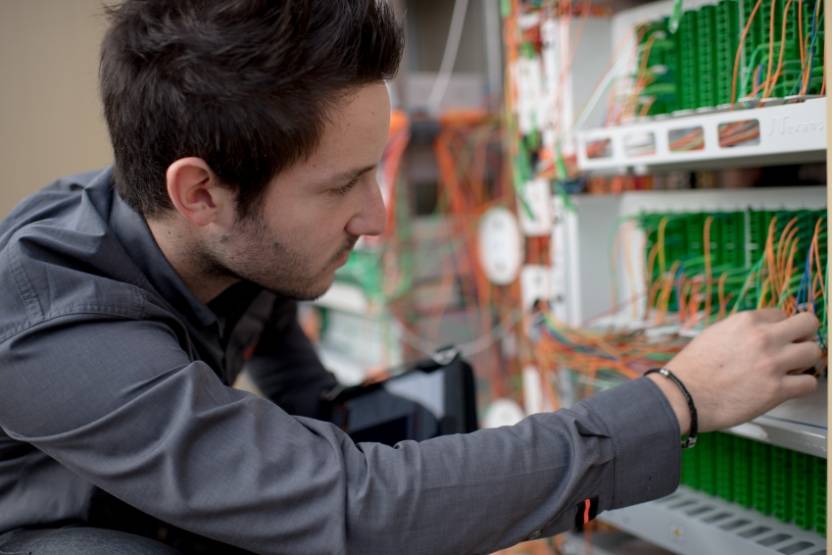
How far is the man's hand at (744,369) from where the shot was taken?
28.9 inches

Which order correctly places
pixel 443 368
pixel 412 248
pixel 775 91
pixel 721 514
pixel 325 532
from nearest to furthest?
pixel 325 532, pixel 775 91, pixel 721 514, pixel 443 368, pixel 412 248

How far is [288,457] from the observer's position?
708mm

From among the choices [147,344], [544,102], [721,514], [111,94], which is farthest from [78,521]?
[544,102]

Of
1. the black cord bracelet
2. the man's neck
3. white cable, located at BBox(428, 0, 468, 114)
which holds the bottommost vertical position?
the black cord bracelet

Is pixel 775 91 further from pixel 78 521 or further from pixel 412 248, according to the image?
pixel 412 248

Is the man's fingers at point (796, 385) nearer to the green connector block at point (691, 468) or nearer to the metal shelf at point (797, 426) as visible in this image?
the metal shelf at point (797, 426)

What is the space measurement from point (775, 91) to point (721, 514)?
0.54m

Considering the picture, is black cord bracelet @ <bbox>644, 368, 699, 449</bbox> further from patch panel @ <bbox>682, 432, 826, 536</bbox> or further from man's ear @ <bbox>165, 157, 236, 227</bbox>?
man's ear @ <bbox>165, 157, 236, 227</bbox>

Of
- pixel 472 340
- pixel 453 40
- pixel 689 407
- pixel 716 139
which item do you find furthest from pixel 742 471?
pixel 453 40

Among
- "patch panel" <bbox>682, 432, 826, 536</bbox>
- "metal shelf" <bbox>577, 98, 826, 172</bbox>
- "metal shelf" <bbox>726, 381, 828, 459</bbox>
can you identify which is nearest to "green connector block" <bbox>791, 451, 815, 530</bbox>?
"patch panel" <bbox>682, 432, 826, 536</bbox>

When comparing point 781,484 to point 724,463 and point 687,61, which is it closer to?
point 724,463

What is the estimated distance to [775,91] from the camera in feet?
2.77

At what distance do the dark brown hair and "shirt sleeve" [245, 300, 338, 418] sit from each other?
531 mm

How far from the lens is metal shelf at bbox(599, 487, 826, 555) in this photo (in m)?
0.89
